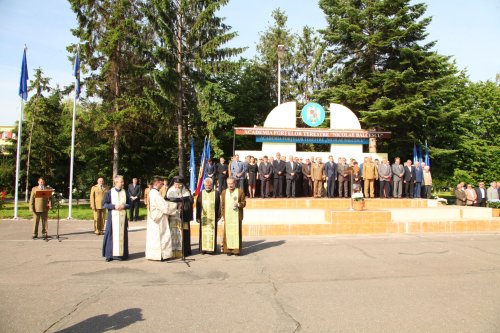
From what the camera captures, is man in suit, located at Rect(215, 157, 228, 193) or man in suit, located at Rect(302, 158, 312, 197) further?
man in suit, located at Rect(302, 158, 312, 197)

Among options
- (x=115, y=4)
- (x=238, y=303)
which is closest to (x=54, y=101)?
(x=115, y=4)

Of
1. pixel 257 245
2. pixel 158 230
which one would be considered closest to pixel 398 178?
pixel 257 245

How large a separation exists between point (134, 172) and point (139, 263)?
25699mm

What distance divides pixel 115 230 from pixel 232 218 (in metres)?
2.66

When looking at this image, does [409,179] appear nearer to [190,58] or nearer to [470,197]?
[470,197]

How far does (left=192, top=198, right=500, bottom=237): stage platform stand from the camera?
11797 mm

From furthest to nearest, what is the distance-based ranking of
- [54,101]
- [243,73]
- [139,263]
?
[54,101] < [243,73] < [139,263]

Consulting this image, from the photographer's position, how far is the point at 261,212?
49.1 feet

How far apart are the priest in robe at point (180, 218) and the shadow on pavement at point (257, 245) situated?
4.88 ft

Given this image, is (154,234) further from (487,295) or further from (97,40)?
(97,40)

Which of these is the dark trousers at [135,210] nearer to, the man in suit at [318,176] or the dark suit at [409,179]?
the man in suit at [318,176]

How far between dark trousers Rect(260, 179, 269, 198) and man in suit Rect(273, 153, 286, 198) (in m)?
0.35

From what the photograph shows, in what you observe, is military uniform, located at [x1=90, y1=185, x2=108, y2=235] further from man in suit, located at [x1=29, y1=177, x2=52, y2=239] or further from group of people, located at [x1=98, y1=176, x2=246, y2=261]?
group of people, located at [x1=98, y1=176, x2=246, y2=261]

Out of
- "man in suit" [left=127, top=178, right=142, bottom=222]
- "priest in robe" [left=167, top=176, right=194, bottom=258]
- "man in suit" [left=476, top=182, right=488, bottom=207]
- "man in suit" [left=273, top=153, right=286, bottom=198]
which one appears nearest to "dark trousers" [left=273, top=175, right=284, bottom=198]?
"man in suit" [left=273, top=153, right=286, bottom=198]
